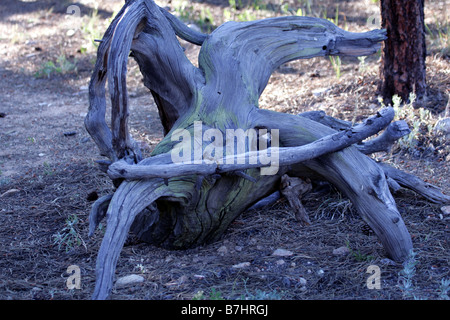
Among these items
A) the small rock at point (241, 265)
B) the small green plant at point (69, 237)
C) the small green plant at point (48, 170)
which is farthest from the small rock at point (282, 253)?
the small green plant at point (48, 170)

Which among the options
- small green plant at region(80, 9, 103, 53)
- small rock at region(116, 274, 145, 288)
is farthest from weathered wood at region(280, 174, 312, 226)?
small green plant at region(80, 9, 103, 53)

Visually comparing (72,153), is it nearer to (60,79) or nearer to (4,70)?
(60,79)

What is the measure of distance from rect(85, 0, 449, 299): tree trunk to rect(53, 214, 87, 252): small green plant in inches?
16.4

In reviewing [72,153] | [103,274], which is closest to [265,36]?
[103,274]

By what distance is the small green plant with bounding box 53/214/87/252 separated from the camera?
3.21 metres

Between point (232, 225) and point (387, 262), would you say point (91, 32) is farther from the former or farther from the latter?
point (387, 262)

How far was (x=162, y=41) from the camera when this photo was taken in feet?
10.6

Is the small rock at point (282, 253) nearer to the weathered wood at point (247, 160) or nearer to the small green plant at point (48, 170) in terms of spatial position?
the weathered wood at point (247, 160)

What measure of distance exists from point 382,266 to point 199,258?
3.45ft

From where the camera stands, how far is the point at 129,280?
274 cm

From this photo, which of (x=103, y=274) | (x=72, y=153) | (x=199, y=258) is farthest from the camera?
(x=72, y=153)
